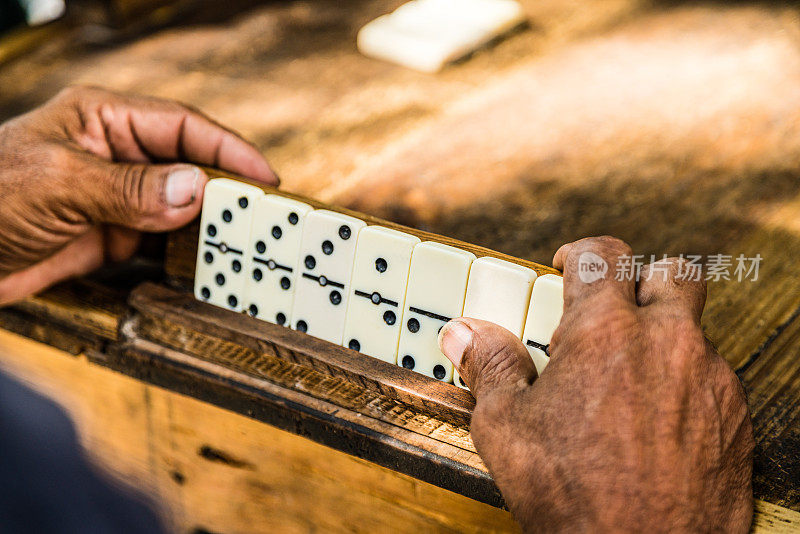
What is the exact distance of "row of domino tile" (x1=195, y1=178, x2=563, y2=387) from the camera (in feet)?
3.10

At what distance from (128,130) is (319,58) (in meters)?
0.89

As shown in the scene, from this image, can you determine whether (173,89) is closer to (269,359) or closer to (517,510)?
(269,359)

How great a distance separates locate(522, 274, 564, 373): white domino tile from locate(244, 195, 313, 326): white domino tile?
358 mm

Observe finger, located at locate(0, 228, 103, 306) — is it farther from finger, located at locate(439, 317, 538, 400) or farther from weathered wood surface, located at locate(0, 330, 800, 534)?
finger, located at locate(439, 317, 538, 400)

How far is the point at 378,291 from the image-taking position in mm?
1027

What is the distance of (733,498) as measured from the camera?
0.86 meters

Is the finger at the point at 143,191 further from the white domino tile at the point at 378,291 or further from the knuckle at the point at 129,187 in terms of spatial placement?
the white domino tile at the point at 378,291

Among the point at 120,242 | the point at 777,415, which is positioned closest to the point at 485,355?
the point at 777,415

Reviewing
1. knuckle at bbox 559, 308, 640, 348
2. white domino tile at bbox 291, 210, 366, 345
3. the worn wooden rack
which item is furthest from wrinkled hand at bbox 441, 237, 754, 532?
white domino tile at bbox 291, 210, 366, 345

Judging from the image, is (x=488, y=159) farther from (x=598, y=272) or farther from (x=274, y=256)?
(x=598, y=272)

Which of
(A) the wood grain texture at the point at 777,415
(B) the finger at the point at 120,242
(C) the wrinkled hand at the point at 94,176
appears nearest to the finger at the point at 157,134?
(C) the wrinkled hand at the point at 94,176

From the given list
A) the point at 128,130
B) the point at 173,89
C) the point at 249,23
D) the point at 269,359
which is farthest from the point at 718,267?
the point at 249,23

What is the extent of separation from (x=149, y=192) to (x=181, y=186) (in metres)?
0.05

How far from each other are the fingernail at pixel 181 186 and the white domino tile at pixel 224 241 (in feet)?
0.08
